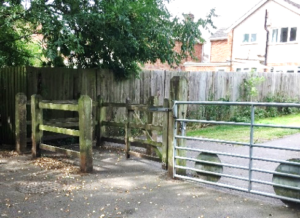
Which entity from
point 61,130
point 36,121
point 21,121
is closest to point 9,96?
point 21,121

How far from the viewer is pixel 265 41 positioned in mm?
25312

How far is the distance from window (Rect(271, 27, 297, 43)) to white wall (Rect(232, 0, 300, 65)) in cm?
27

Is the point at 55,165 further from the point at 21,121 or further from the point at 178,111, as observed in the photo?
the point at 178,111

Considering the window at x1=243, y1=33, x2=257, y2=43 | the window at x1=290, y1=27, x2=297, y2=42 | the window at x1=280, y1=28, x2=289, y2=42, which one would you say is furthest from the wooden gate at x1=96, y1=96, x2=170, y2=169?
the window at x1=243, y1=33, x2=257, y2=43

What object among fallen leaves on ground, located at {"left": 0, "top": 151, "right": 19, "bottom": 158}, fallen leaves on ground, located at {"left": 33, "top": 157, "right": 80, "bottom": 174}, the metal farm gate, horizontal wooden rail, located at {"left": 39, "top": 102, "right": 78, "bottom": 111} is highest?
horizontal wooden rail, located at {"left": 39, "top": 102, "right": 78, "bottom": 111}

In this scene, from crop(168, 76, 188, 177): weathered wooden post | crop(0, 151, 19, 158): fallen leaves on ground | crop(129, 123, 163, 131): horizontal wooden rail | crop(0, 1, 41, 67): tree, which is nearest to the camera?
crop(168, 76, 188, 177): weathered wooden post

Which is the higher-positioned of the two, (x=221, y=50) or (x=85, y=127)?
(x=221, y=50)

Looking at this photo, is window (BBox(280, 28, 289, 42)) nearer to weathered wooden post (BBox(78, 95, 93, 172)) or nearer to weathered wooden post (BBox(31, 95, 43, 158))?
weathered wooden post (BBox(31, 95, 43, 158))

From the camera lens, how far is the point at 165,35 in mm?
7715

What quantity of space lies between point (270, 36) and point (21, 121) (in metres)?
22.7

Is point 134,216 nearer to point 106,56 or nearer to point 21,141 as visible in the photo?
point 21,141

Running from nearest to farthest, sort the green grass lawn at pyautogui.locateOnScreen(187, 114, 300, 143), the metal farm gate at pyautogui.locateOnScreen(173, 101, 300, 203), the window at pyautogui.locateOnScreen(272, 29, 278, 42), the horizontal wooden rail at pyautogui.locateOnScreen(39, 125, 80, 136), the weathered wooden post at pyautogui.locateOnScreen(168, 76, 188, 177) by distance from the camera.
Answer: the metal farm gate at pyautogui.locateOnScreen(173, 101, 300, 203) < the weathered wooden post at pyautogui.locateOnScreen(168, 76, 188, 177) < the horizontal wooden rail at pyautogui.locateOnScreen(39, 125, 80, 136) < the green grass lawn at pyautogui.locateOnScreen(187, 114, 300, 143) < the window at pyautogui.locateOnScreen(272, 29, 278, 42)

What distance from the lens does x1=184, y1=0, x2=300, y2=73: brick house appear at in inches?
938

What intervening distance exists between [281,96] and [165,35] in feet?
38.6
